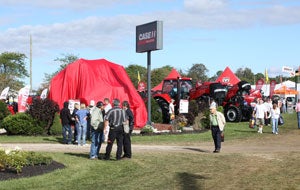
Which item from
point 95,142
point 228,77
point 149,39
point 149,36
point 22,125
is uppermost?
point 149,36

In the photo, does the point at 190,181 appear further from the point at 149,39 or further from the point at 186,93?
the point at 186,93

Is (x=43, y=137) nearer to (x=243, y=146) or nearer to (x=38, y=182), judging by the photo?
(x=243, y=146)

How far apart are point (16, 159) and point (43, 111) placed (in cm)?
1154

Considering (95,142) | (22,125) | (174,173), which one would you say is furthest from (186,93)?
(174,173)

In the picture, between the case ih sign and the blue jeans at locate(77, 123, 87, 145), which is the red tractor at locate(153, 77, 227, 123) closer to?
the case ih sign

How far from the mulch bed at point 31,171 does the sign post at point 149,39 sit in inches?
506

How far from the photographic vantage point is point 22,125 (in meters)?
22.5

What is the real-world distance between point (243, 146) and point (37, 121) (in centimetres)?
972

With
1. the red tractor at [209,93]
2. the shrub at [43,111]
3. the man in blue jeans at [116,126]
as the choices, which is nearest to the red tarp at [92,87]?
the shrub at [43,111]

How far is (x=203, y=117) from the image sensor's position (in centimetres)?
2669

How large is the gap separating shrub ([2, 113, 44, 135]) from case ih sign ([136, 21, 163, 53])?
7.23 meters

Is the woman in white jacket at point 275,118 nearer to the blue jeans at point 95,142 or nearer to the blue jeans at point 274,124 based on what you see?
the blue jeans at point 274,124

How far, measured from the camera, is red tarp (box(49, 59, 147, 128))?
86.9ft

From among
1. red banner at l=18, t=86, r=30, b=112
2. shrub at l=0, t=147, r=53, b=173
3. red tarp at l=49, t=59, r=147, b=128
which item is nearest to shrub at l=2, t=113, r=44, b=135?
red tarp at l=49, t=59, r=147, b=128
